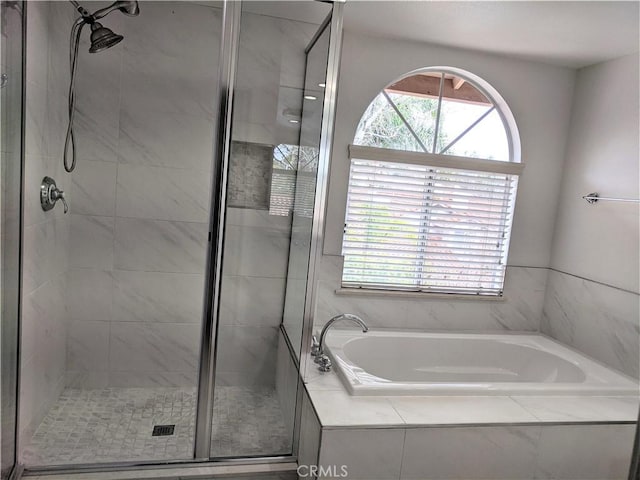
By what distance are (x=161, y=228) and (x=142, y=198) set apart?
208 mm

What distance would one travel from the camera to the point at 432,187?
3.21 metres

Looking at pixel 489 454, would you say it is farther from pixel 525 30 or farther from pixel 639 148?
pixel 525 30

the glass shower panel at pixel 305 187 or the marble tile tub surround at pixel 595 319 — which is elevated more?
the glass shower panel at pixel 305 187

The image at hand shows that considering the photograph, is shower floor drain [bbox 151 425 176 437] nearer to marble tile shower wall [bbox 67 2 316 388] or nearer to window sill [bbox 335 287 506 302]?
marble tile shower wall [bbox 67 2 316 388]

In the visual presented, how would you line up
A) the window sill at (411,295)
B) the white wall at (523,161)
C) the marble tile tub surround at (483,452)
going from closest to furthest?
the marble tile tub surround at (483,452)
the white wall at (523,161)
the window sill at (411,295)

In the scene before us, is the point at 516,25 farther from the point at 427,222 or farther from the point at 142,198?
the point at 142,198

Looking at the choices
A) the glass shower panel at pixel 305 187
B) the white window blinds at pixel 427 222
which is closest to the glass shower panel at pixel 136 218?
the glass shower panel at pixel 305 187

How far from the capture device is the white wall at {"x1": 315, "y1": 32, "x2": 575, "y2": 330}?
306 cm

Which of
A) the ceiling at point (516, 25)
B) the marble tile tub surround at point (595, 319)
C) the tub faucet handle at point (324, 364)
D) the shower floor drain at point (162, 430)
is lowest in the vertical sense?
the shower floor drain at point (162, 430)

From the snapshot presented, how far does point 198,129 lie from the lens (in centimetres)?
286

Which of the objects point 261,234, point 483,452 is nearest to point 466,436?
point 483,452

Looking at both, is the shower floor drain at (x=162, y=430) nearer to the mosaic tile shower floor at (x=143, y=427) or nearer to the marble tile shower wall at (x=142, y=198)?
the mosaic tile shower floor at (x=143, y=427)

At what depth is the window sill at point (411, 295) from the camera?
318 cm

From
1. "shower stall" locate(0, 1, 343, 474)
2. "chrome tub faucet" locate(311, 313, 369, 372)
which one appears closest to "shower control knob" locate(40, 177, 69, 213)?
"shower stall" locate(0, 1, 343, 474)
